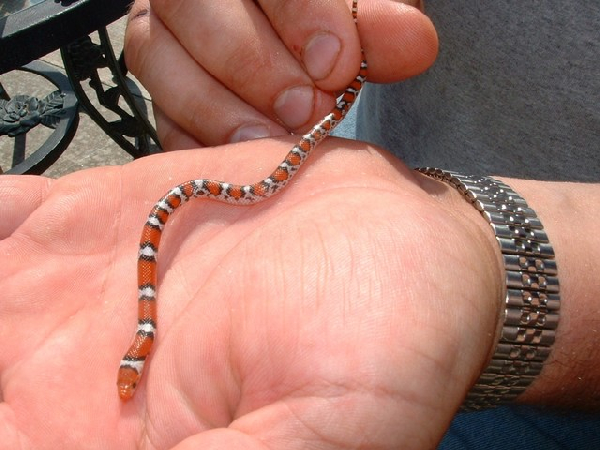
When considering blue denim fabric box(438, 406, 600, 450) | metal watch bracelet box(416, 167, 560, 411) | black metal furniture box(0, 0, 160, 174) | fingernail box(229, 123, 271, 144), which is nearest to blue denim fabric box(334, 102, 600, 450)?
blue denim fabric box(438, 406, 600, 450)

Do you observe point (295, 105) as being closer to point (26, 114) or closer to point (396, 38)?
point (396, 38)

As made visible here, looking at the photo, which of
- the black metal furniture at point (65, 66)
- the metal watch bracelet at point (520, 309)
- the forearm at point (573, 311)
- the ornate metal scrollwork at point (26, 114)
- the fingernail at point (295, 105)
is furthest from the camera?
the ornate metal scrollwork at point (26, 114)

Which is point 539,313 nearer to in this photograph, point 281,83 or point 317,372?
point 317,372

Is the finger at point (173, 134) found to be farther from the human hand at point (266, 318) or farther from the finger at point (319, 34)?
the finger at point (319, 34)

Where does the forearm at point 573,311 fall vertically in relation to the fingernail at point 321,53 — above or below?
below

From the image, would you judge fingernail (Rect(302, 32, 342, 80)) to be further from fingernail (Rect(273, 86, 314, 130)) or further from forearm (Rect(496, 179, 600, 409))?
forearm (Rect(496, 179, 600, 409))

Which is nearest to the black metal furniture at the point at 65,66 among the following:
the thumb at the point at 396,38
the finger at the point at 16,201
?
the finger at the point at 16,201

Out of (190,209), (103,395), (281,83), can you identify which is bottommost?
(103,395)

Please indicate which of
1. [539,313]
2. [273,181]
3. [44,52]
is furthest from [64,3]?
[539,313]
